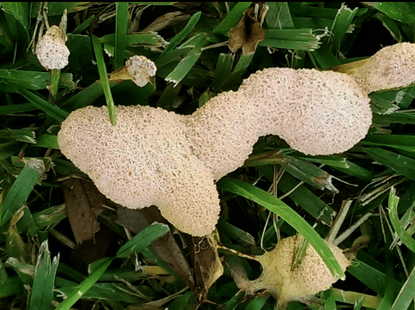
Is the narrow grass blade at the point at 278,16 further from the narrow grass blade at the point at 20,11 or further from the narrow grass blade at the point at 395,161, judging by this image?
the narrow grass blade at the point at 20,11

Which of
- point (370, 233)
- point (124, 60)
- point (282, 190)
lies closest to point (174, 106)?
point (124, 60)

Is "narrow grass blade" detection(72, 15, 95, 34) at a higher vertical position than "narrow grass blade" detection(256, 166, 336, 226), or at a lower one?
higher

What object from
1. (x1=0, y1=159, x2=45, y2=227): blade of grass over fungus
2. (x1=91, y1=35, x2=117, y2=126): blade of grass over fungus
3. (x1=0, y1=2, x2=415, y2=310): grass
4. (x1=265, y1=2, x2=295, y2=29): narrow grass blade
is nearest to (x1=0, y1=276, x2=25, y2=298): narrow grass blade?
(x1=0, y1=2, x2=415, y2=310): grass

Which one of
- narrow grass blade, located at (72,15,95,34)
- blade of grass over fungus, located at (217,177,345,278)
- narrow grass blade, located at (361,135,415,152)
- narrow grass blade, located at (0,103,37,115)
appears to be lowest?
blade of grass over fungus, located at (217,177,345,278)

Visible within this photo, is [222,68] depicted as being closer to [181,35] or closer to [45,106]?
[181,35]

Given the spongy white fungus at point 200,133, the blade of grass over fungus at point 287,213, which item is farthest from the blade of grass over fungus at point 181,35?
the blade of grass over fungus at point 287,213

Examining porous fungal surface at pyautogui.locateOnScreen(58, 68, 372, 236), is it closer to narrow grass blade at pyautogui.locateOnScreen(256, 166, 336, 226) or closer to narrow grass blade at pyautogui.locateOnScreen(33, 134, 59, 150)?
narrow grass blade at pyautogui.locateOnScreen(33, 134, 59, 150)

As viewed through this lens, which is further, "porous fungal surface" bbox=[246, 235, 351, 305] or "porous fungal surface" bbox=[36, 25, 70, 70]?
"porous fungal surface" bbox=[246, 235, 351, 305]
